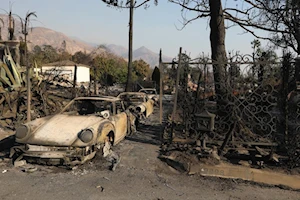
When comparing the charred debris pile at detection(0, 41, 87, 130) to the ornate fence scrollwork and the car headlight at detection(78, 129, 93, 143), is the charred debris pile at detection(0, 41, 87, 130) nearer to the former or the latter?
the car headlight at detection(78, 129, 93, 143)

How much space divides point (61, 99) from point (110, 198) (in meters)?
9.54

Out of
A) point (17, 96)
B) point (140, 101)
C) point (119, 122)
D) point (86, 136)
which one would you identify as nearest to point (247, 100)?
point (119, 122)

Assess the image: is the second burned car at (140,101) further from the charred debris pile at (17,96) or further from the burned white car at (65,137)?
the burned white car at (65,137)

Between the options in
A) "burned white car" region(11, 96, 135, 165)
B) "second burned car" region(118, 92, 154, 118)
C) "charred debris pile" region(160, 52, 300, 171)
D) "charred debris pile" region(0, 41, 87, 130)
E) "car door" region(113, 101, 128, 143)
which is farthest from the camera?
"second burned car" region(118, 92, 154, 118)

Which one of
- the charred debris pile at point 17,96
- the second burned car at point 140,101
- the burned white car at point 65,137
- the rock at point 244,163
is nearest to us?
the burned white car at point 65,137

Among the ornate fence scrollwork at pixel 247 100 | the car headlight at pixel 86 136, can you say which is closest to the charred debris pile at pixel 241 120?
the ornate fence scrollwork at pixel 247 100

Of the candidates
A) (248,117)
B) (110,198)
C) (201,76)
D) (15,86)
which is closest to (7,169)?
(110,198)

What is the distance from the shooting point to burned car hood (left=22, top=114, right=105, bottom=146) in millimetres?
6246

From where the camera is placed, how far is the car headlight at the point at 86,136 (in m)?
6.25

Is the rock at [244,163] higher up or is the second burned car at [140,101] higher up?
the second burned car at [140,101]

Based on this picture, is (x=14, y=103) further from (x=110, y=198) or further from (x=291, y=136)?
(x=291, y=136)

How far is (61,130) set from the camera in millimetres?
6598

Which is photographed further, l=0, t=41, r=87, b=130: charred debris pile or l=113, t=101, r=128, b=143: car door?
l=0, t=41, r=87, b=130: charred debris pile

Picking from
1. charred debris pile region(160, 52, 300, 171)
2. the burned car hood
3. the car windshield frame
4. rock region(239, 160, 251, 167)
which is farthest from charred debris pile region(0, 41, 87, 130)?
rock region(239, 160, 251, 167)
